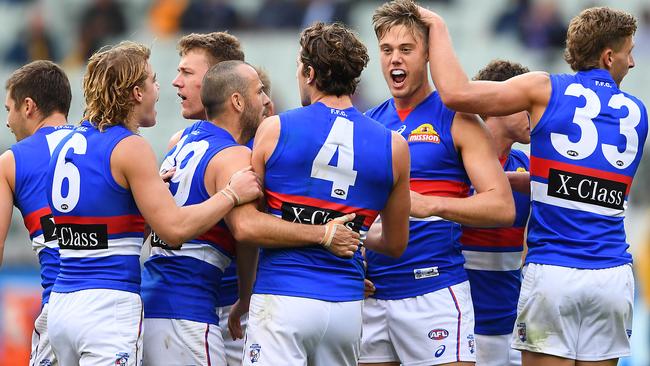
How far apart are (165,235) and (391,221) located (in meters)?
1.30

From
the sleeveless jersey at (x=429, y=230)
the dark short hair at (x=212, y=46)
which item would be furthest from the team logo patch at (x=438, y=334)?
the dark short hair at (x=212, y=46)

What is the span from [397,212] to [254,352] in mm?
1150

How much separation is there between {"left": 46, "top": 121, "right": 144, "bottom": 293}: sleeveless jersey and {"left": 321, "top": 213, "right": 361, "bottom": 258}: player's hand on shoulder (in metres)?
1.13

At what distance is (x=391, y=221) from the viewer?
6453 millimetres

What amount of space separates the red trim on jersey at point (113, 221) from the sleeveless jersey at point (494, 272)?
251 cm

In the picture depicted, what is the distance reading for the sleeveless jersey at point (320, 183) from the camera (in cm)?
611

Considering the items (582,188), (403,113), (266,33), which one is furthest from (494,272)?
(266,33)

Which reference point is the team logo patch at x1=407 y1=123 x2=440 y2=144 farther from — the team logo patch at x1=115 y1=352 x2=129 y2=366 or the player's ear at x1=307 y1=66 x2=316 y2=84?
the team logo patch at x1=115 y1=352 x2=129 y2=366

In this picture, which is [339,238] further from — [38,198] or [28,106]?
[28,106]

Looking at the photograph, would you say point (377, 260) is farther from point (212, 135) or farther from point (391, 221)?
point (212, 135)

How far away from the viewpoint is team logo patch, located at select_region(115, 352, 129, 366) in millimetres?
6148

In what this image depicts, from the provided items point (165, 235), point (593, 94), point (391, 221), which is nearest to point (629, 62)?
point (593, 94)

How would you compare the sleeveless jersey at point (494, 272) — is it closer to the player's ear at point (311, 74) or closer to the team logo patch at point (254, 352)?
the player's ear at point (311, 74)

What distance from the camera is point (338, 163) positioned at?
6121 millimetres
